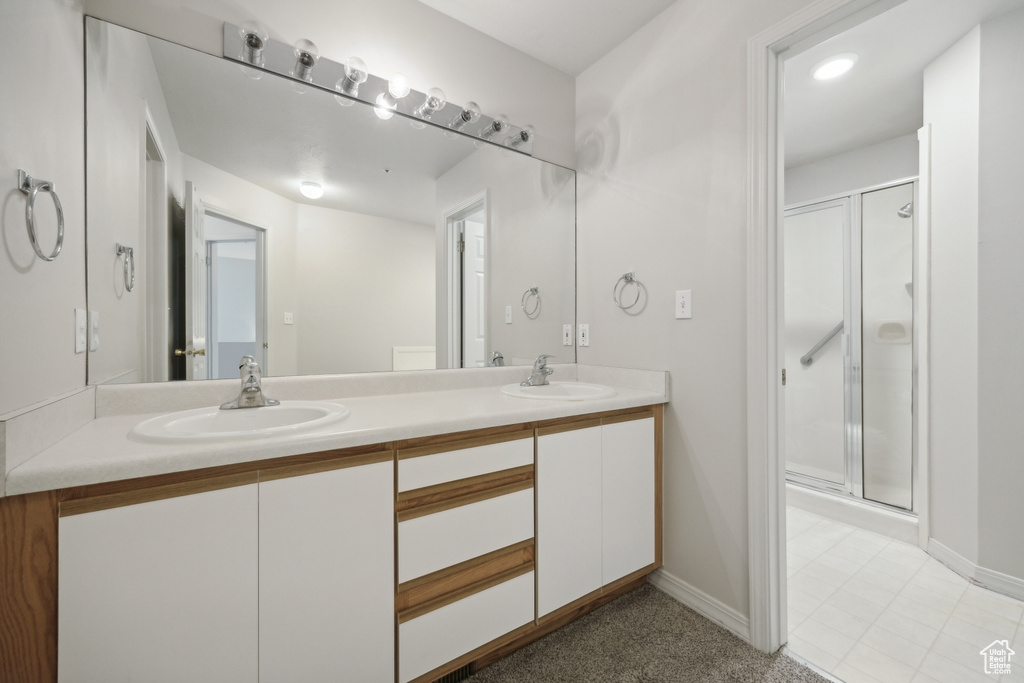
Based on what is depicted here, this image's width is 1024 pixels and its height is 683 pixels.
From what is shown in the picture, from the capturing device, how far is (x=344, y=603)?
1.01 meters

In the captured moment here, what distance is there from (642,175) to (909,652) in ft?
6.40

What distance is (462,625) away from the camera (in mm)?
1190

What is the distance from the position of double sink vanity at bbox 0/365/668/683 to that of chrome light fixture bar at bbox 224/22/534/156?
1.06 metres

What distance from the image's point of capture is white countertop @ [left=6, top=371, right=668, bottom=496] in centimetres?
75

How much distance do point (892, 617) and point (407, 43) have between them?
9.45ft

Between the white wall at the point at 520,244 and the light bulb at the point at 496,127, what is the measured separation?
54 mm

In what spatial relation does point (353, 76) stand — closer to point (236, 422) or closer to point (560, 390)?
point (236, 422)

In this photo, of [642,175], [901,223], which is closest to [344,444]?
[642,175]

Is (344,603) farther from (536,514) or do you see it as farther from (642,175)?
(642,175)

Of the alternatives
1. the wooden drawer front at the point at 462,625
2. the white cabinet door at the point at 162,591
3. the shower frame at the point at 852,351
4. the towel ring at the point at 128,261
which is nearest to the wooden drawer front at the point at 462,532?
the wooden drawer front at the point at 462,625

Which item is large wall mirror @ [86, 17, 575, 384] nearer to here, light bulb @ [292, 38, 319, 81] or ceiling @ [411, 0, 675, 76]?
light bulb @ [292, 38, 319, 81]

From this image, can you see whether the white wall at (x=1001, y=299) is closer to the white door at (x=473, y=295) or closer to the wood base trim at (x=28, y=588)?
the white door at (x=473, y=295)

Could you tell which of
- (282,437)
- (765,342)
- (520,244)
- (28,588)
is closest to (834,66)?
(765,342)

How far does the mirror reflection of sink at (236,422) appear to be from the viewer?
0.90 m
